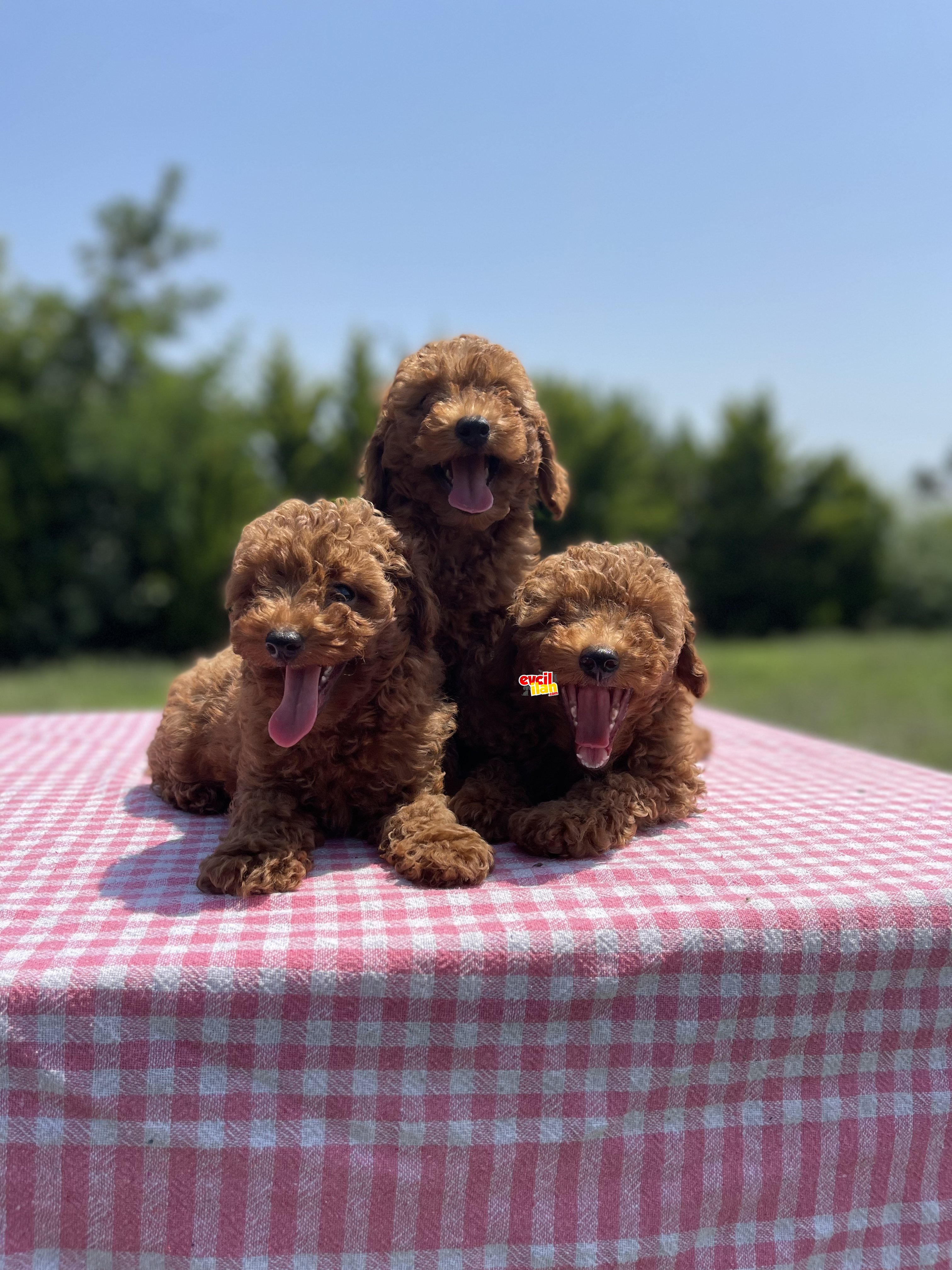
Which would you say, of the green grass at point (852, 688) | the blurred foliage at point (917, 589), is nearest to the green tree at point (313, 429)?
the green grass at point (852, 688)

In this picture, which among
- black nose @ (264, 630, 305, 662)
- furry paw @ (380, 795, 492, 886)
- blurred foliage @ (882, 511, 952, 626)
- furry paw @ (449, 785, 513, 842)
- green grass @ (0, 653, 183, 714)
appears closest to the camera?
black nose @ (264, 630, 305, 662)

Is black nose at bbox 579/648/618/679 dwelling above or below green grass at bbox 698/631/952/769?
above

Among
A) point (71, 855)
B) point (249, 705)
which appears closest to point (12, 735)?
point (71, 855)

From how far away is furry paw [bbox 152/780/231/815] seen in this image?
2.55m

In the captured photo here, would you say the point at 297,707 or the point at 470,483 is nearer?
the point at 297,707

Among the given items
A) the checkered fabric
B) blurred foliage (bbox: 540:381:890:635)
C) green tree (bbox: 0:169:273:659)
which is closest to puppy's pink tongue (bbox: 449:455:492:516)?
the checkered fabric

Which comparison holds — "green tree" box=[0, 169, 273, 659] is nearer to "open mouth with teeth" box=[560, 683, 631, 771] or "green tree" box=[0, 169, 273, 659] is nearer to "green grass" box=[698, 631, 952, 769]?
"green grass" box=[698, 631, 952, 769]

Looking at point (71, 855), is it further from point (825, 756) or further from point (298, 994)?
point (825, 756)

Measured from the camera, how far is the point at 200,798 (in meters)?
2.56

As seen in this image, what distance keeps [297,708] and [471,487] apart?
638 mm

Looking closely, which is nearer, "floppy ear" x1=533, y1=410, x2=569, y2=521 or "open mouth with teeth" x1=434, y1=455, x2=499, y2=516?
"open mouth with teeth" x1=434, y1=455, x2=499, y2=516

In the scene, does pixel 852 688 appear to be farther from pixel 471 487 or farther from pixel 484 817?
pixel 471 487

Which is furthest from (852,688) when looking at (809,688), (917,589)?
(917,589)

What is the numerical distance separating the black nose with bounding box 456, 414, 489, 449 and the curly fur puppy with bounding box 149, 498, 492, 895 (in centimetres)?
26
